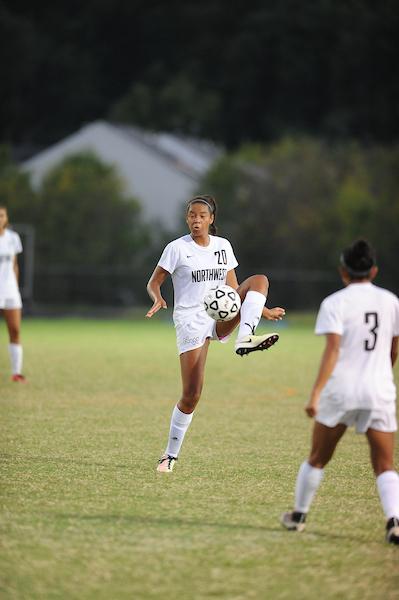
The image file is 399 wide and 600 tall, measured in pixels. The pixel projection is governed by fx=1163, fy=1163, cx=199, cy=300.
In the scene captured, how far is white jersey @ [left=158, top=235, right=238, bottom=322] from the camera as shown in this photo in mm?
8430

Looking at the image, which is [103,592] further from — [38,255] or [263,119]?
[263,119]

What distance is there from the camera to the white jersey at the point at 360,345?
19.9ft

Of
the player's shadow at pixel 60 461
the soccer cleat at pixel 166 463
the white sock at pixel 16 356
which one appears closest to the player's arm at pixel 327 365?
the soccer cleat at pixel 166 463

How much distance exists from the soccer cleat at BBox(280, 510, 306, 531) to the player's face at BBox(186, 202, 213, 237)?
2729 millimetres

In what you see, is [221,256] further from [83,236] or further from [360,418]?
[83,236]

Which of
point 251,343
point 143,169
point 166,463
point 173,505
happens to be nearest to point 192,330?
point 251,343

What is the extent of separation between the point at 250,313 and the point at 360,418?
7.77ft

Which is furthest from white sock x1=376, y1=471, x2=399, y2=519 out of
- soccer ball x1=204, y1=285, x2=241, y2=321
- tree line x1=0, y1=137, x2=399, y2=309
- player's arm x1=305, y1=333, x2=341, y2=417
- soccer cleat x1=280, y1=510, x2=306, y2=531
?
tree line x1=0, y1=137, x2=399, y2=309

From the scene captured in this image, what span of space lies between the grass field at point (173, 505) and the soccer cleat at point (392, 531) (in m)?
0.06

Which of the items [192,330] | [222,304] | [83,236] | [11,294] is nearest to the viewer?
[222,304]

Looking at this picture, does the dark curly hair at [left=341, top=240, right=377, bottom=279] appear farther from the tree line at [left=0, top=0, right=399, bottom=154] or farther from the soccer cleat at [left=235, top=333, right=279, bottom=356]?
the tree line at [left=0, top=0, right=399, bottom=154]

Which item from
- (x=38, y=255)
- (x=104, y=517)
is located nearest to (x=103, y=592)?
(x=104, y=517)

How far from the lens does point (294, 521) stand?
6.39 metres

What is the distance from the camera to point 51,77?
2864 inches
